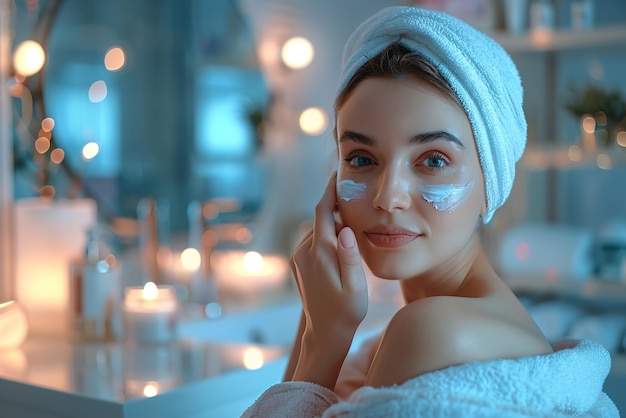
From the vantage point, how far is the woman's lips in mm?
775

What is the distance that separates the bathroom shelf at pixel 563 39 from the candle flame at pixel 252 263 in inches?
32.8

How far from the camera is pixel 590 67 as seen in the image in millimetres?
2182

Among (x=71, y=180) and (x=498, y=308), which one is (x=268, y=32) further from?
(x=498, y=308)

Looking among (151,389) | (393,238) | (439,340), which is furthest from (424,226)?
(151,389)

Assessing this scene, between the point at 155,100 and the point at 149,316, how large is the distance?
0.56 meters

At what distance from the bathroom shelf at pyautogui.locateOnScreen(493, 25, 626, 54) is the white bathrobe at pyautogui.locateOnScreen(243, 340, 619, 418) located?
142 centimetres

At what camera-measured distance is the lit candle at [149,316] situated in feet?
4.46

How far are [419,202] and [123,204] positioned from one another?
1.02 metres

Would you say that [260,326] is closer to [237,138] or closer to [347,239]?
[237,138]

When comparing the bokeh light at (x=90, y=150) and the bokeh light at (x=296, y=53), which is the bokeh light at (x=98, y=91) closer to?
the bokeh light at (x=90, y=150)

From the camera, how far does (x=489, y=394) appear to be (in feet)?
2.23

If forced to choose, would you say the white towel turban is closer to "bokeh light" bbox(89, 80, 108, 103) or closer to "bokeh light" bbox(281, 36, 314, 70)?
"bokeh light" bbox(89, 80, 108, 103)

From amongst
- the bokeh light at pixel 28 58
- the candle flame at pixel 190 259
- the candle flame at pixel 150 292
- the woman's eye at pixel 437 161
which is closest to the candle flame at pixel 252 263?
the candle flame at pixel 190 259

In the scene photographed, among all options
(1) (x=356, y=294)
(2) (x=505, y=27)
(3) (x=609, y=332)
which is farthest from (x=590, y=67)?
(1) (x=356, y=294)
